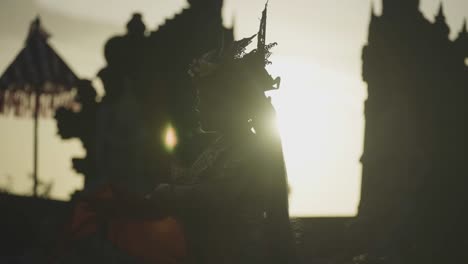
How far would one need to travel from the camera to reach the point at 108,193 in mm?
3479

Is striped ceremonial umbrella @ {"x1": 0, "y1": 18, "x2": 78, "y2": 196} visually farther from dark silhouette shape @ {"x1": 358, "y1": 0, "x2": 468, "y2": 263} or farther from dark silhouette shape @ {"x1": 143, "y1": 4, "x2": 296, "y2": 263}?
dark silhouette shape @ {"x1": 358, "y1": 0, "x2": 468, "y2": 263}

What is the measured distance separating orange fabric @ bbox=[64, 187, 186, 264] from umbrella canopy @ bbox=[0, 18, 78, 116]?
2076 centimetres

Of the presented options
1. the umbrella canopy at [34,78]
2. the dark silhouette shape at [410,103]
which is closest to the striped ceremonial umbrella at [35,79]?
the umbrella canopy at [34,78]

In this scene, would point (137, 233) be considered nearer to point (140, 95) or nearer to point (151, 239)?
point (151, 239)

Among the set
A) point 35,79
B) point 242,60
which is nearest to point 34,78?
point 35,79

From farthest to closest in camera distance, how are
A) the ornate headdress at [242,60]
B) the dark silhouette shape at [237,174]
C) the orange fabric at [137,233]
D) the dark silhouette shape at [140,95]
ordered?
the dark silhouette shape at [140,95], the ornate headdress at [242,60], the dark silhouette shape at [237,174], the orange fabric at [137,233]

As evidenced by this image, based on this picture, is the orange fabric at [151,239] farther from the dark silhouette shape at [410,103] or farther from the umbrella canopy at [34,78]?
the dark silhouette shape at [410,103]

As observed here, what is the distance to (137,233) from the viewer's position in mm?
3521

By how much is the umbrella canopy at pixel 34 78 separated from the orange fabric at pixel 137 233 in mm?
20764

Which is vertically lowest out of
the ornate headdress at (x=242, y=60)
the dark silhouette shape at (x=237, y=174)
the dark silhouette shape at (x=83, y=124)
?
the dark silhouette shape at (x=237, y=174)

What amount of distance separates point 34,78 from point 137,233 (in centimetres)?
2309

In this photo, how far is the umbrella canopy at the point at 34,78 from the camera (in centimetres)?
2416

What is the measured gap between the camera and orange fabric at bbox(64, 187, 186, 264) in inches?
136

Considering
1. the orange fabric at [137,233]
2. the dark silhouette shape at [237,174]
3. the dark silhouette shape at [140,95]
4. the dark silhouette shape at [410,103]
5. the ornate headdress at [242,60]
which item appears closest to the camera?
the orange fabric at [137,233]
